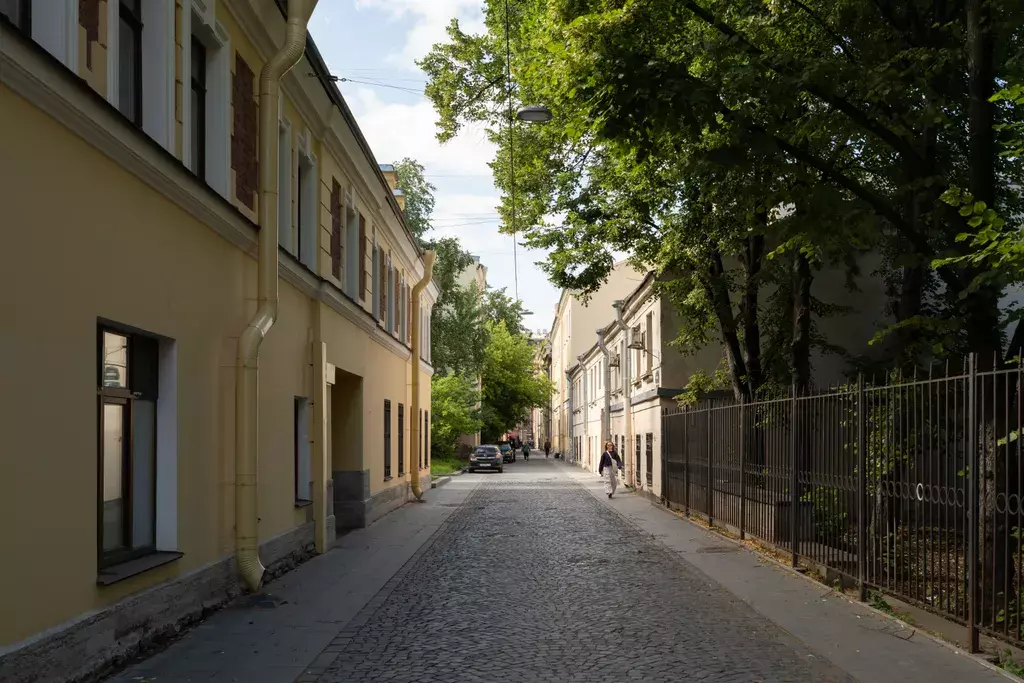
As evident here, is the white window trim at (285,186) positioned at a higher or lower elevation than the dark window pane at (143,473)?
higher

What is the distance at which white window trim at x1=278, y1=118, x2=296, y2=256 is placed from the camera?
12.5 meters

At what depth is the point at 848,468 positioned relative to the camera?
34.4 ft

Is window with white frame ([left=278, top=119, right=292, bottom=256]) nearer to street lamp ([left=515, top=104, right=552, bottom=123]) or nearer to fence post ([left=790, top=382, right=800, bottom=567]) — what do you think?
street lamp ([left=515, top=104, right=552, bottom=123])

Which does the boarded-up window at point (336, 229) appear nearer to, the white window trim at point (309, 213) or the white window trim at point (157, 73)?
the white window trim at point (309, 213)

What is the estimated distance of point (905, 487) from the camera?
8.76 meters

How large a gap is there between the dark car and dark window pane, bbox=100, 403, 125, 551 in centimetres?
4039

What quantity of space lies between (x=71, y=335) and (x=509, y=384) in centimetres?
6748

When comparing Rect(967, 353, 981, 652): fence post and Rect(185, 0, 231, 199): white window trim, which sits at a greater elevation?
Rect(185, 0, 231, 199): white window trim

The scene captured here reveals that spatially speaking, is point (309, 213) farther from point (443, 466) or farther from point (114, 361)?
point (443, 466)

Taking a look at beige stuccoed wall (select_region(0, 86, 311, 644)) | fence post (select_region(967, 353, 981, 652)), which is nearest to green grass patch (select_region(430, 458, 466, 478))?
beige stuccoed wall (select_region(0, 86, 311, 644))

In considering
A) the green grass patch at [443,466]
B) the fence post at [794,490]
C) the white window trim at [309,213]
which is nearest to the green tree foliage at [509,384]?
the green grass patch at [443,466]

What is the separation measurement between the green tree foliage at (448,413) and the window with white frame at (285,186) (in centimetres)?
3208

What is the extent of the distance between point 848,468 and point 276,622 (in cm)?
606

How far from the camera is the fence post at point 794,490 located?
40.2ft
